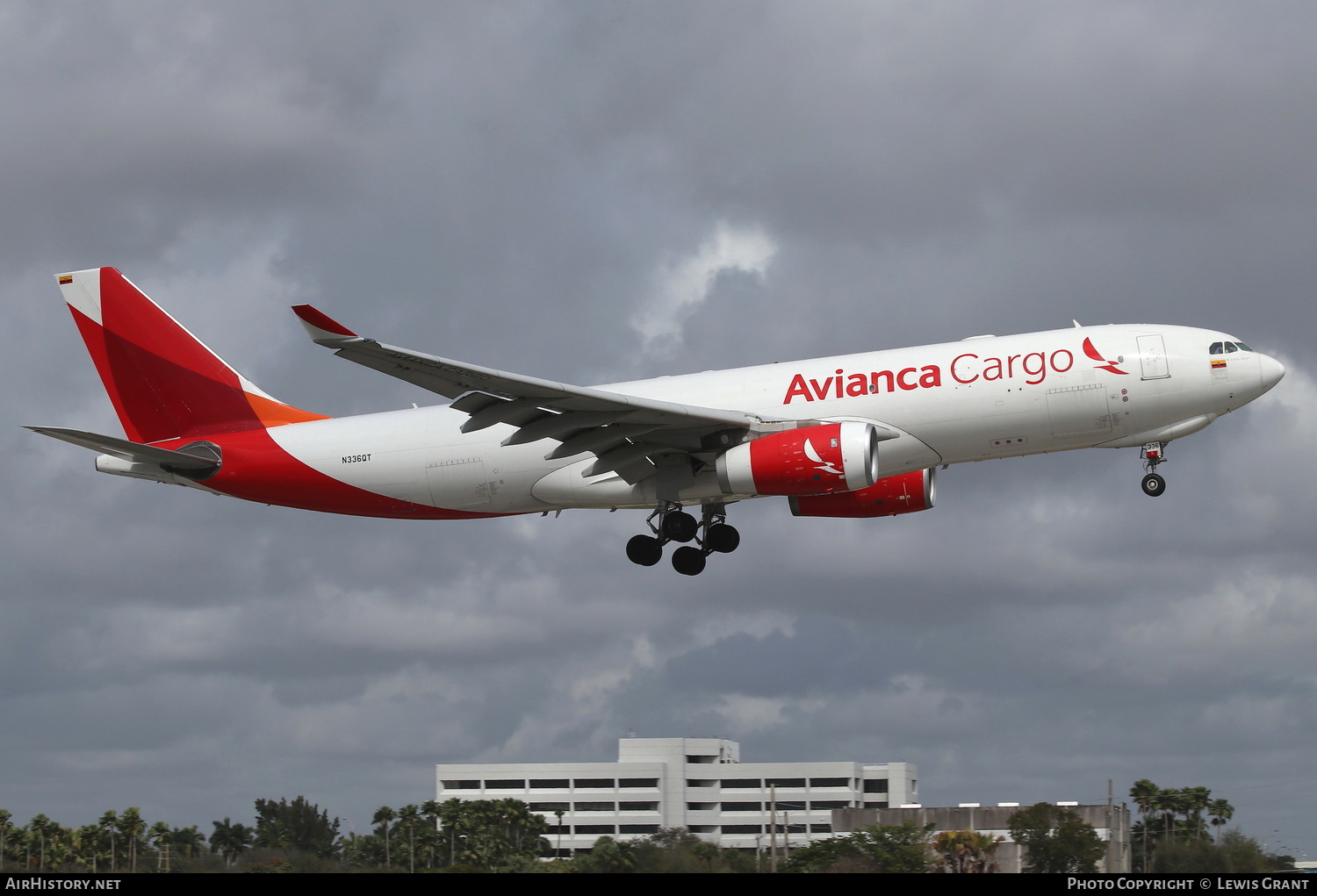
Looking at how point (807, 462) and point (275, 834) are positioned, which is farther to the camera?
point (275, 834)

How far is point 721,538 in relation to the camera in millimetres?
36531

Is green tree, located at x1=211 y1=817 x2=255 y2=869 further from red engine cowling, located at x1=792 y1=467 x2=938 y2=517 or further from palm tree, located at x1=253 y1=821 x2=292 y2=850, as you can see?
red engine cowling, located at x1=792 y1=467 x2=938 y2=517

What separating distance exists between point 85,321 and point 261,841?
50.8ft

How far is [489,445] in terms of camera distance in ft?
115

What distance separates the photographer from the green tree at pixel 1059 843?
133ft

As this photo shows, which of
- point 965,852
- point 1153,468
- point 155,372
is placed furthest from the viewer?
point 965,852

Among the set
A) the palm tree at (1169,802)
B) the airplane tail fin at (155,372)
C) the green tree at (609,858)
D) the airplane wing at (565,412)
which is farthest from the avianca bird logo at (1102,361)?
the palm tree at (1169,802)

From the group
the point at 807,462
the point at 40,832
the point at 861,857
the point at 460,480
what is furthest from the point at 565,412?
the point at 40,832

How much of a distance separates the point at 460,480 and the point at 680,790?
3051 inches

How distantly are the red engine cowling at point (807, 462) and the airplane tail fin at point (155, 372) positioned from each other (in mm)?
13259

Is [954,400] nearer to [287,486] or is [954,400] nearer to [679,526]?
[679,526]

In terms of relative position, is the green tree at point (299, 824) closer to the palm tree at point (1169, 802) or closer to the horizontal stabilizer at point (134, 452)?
the horizontal stabilizer at point (134, 452)
